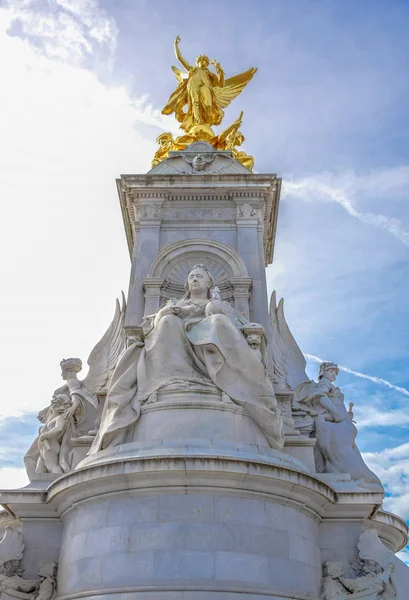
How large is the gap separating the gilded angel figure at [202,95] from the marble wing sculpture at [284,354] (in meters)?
6.32

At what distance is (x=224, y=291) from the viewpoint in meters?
15.3

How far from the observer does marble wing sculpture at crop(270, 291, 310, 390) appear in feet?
48.3

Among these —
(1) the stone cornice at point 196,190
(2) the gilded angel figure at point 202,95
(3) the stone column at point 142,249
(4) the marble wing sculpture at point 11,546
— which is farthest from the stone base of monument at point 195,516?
(2) the gilded angel figure at point 202,95

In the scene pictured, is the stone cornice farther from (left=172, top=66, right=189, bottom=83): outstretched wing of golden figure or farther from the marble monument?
(left=172, top=66, right=189, bottom=83): outstretched wing of golden figure

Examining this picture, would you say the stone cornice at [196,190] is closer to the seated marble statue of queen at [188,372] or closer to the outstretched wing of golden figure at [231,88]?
the outstretched wing of golden figure at [231,88]

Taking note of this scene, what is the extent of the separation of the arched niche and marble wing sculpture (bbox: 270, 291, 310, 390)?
1.01 metres

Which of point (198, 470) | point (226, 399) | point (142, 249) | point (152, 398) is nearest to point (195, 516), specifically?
point (198, 470)

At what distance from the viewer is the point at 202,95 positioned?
62.6 feet

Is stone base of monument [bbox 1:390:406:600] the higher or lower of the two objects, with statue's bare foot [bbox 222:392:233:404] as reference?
lower

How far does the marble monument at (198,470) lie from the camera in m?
9.14

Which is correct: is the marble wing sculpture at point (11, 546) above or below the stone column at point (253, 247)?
below

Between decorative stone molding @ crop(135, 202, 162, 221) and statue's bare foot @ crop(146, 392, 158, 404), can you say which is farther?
decorative stone molding @ crop(135, 202, 162, 221)

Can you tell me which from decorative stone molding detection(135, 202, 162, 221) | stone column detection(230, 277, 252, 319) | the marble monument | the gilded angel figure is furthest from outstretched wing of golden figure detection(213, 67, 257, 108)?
stone column detection(230, 277, 252, 319)

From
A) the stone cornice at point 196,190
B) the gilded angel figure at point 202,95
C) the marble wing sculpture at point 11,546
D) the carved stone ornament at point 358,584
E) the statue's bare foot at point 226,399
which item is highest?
the gilded angel figure at point 202,95
